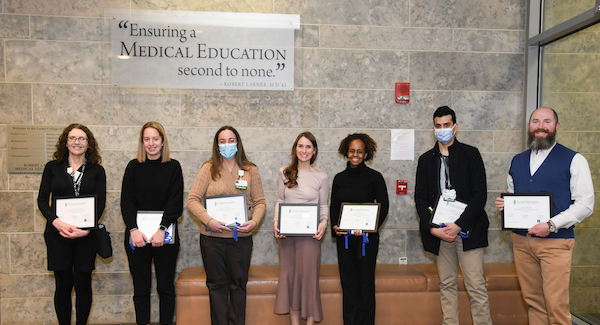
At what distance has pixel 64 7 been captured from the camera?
399 centimetres

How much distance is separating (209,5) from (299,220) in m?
2.49

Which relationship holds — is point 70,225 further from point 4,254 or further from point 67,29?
point 67,29

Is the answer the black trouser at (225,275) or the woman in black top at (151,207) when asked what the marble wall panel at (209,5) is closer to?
the woman in black top at (151,207)

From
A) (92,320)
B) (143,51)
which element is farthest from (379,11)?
(92,320)

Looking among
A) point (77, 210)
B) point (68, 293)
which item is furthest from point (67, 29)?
point (68, 293)

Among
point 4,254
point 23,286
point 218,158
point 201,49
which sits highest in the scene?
point 201,49

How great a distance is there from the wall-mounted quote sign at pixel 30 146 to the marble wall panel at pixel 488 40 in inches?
171

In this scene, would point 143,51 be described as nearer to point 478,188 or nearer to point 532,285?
point 478,188

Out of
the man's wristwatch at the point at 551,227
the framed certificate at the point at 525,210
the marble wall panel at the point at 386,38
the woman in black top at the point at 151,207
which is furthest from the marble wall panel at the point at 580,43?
the woman in black top at the point at 151,207

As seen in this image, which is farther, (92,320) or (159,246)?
(92,320)

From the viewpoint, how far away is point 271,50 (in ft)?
13.6

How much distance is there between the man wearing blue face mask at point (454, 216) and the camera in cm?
309

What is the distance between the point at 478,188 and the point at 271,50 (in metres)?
2.45

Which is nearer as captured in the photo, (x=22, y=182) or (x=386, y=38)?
(x=22, y=182)
